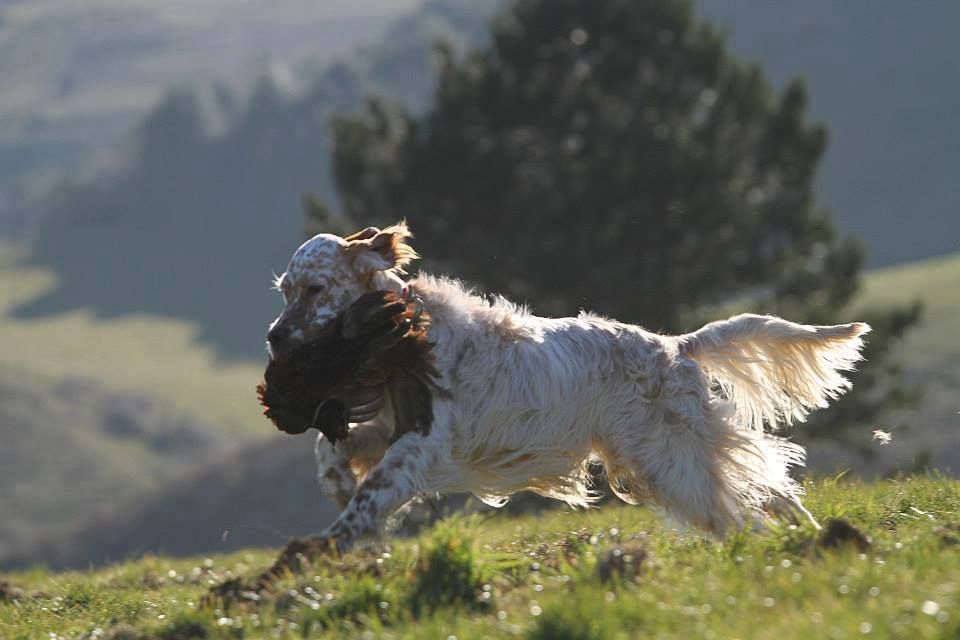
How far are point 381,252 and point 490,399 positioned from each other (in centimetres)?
103

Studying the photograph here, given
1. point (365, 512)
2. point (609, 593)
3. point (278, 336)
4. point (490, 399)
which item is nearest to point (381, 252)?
point (278, 336)

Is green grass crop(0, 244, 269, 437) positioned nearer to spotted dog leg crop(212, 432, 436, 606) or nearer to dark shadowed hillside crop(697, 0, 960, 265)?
dark shadowed hillside crop(697, 0, 960, 265)

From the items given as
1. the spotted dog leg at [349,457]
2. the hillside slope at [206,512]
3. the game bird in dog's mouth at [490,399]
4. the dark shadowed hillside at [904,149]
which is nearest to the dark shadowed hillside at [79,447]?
the hillside slope at [206,512]

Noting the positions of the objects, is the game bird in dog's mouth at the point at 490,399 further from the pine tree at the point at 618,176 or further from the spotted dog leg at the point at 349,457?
the pine tree at the point at 618,176

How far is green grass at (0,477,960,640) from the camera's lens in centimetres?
512

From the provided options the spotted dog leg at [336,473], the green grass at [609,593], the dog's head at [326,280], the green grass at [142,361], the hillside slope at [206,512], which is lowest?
the green grass at [609,593]

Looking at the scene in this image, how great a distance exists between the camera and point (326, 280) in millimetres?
7703

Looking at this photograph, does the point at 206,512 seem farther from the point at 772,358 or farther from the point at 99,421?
the point at 772,358

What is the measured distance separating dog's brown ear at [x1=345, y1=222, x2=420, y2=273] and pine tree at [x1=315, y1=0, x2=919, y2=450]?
17.3m

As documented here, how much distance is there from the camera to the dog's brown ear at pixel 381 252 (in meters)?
7.83

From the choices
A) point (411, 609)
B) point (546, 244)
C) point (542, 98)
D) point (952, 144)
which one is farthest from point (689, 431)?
point (952, 144)

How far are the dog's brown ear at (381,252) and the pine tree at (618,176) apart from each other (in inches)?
680

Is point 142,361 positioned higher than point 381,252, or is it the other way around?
point 142,361

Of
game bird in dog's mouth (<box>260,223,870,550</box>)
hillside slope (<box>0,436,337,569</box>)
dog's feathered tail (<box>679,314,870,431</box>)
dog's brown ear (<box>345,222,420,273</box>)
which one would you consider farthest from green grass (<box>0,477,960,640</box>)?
hillside slope (<box>0,436,337,569</box>)
